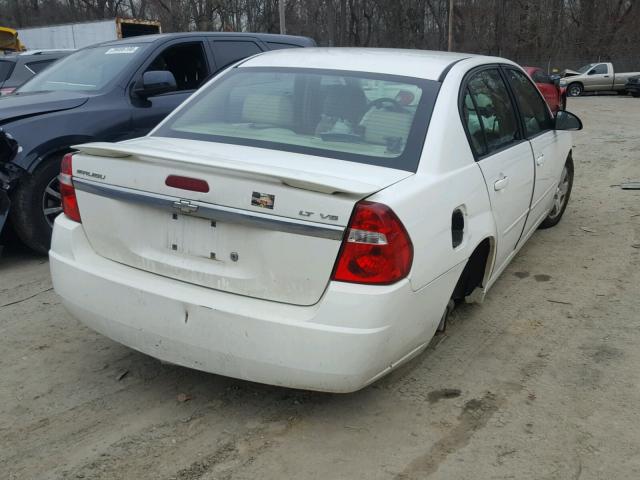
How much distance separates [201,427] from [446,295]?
4.28 ft

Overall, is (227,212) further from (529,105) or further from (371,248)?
(529,105)

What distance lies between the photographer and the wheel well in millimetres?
3561

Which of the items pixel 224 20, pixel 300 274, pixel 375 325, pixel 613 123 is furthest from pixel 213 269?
pixel 224 20

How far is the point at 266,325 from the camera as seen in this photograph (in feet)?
8.52

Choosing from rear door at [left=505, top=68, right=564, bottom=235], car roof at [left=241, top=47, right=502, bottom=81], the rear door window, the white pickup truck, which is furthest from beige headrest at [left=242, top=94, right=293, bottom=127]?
the white pickup truck

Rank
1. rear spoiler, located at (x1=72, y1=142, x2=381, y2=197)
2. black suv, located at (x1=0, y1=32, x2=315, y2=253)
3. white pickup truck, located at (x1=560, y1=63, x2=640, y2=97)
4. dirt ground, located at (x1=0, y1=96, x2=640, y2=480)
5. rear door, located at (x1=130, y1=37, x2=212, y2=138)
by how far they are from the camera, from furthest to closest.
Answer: white pickup truck, located at (x1=560, y1=63, x2=640, y2=97) → rear door, located at (x1=130, y1=37, x2=212, y2=138) → black suv, located at (x1=0, y1=32, x2=315, y2=253) → dirt ground, located at (x1=0, y1=96, x2=640, y2=480) → rear spoiler, located at (x1=72, y1=142, x2=381, y2=197)

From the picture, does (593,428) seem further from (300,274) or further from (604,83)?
(604,83)

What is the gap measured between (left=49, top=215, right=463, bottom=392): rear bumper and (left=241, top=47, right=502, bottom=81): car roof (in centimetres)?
122

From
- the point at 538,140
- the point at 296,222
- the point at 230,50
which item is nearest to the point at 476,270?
the point at 538,140

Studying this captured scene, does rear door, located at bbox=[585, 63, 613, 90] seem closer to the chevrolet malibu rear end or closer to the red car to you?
the red car

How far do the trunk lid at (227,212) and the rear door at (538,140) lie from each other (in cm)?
207

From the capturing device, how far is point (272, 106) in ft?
11.8

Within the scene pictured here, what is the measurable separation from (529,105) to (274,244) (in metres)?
2.98

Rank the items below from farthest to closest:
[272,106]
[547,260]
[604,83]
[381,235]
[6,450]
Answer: [604,83], [547,260], [272,106], [6,450], [381,235]
